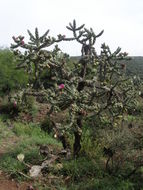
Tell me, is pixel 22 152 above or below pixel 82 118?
below

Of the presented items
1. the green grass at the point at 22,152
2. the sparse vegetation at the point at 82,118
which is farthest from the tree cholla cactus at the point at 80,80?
the green grass at the point at 22,152

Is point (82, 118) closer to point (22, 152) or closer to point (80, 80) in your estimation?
point (80, 80)

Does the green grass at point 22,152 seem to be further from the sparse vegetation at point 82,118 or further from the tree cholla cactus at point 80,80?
the tree cholla cactus at point 80,80

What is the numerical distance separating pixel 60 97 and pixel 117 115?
43.4 inches

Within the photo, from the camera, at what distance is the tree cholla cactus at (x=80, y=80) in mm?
5293

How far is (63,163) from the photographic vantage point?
5902 millimetres

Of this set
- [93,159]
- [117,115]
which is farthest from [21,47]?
[93,159]

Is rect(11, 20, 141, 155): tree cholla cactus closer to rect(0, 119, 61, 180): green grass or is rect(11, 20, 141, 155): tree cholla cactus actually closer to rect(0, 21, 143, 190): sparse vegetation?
rect(0, 21, 143, 190): sparse vegetation

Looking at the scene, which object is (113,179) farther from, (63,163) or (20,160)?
(20,160)

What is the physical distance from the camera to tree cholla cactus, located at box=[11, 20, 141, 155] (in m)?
5.29

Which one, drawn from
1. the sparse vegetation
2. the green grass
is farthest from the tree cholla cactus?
the green grass

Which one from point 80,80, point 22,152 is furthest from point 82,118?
point 22,152

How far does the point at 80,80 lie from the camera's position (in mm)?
5863

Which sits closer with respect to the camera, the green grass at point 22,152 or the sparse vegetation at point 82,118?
the sparse vegetation at point 82,118
